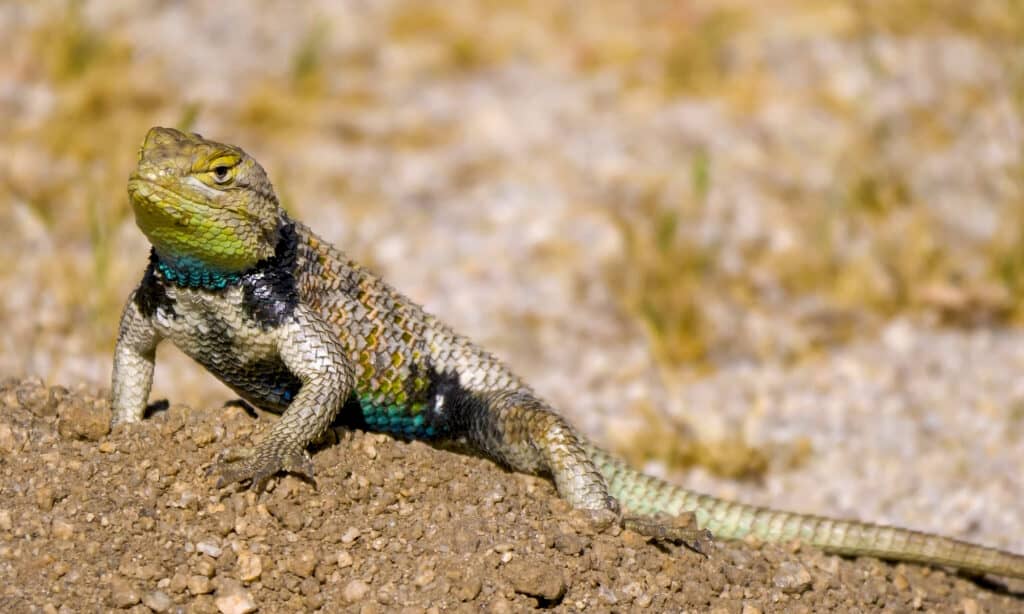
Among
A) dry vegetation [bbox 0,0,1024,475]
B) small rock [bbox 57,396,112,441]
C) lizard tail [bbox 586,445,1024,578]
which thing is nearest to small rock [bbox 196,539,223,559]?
small rock [bbox 57,396,112,441]

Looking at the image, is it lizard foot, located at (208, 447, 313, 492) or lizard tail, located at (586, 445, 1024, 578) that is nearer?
lizard foot, located at (208, 447, 313, 492)

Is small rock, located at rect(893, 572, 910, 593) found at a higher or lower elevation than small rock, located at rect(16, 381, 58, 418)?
higher

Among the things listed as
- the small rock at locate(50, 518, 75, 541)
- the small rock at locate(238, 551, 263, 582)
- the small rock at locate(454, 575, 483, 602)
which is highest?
the small rock at locate(454, 575, 483, 602)

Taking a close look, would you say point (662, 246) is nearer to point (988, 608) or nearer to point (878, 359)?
point (878, 359)

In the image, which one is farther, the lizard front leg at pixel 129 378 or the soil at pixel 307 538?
the lizard front leg at pixel 129 378

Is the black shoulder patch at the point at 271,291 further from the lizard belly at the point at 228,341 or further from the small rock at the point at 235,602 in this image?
the small rock at the point at 235,602

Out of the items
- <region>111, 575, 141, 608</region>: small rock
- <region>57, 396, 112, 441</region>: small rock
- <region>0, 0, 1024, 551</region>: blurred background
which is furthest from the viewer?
<region>0, 0, 1024, 551</region>: blurred background

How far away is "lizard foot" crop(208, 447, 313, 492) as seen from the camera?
3943 millimetres

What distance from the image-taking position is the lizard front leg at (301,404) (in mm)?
3975

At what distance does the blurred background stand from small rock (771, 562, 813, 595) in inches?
65.7

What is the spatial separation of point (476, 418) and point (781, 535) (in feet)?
4.09

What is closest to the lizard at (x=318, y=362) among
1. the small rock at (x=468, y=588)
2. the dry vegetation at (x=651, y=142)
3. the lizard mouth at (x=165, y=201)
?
the lizard mouth at (x=165, y=201)

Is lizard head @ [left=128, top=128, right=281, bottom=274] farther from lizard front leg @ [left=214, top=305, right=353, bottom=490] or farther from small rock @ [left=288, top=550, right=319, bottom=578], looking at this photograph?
small rock @ [left=288, top=550, right=319, bottom=578]

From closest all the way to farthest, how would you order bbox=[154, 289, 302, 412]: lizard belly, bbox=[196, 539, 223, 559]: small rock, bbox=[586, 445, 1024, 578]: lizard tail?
bbox=[196, 539, 223, 559]: small rock, bbox=[154, 289, 302, 412]: lizard belly, bbox=[586, 445, 1024, 578]: lizard tail
